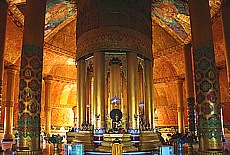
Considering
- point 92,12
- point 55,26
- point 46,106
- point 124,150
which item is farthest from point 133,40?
point 46,106

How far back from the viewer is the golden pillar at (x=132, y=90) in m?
11.4

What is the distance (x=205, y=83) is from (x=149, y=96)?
4935 mm

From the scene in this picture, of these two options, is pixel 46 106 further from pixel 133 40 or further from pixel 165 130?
pixel 133 40

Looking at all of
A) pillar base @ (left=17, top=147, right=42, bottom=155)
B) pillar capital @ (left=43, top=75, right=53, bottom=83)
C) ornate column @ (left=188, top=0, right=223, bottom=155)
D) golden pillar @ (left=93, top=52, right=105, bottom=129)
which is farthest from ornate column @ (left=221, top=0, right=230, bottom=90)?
pillar capital @ (left=43, top=75, right=53, bottom=83)

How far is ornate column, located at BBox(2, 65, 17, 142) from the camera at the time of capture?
17188 millimetres

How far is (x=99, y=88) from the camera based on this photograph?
456 inches

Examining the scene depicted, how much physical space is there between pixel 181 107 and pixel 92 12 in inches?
465

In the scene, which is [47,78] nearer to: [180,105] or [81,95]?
[81,95]

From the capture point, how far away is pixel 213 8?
13.5 meters

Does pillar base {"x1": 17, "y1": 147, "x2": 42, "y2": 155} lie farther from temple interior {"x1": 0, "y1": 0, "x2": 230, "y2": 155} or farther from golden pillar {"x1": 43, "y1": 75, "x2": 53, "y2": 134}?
golden pillar {"x1": 43, "y1": 75, "x2": 53, "y2": 134}

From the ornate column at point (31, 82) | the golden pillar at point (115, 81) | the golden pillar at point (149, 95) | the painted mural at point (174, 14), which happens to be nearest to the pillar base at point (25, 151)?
the ornate column at point (31, 82)

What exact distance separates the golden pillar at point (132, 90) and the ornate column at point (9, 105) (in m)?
9.78

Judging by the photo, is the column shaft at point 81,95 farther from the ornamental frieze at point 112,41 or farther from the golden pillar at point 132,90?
the golden pillar at point 132,90

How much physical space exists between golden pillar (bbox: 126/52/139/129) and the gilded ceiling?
494 cm
